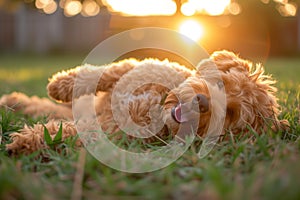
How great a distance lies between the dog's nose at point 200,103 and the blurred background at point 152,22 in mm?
12072

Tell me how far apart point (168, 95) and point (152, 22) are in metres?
15.7

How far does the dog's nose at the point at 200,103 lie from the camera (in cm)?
244

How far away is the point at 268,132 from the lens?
2.47m

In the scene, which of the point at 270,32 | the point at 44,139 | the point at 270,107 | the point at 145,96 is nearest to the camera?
the point at 44,139

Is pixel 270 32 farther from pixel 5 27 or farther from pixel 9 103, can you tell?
pixel 9 103

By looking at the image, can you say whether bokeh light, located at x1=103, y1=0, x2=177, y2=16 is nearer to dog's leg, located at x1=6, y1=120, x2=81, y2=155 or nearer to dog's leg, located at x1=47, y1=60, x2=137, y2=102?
dog's leg, located at x1=47, y1=60, x2=137, y2=102

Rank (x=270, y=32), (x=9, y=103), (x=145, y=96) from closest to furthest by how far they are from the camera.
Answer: (x=145, y=96) → (x=9, y=103) → (x=270, y=32)

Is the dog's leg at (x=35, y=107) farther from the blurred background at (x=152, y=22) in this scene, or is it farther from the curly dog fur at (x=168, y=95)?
the blurred background at (x=152, y=22)

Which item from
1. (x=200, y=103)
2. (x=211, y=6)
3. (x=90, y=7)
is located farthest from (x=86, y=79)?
(x=90, y=7)

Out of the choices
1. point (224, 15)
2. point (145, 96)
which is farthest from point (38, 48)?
point (145, 96)

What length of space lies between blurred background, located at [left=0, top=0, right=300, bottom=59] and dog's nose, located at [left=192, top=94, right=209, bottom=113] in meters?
12.1

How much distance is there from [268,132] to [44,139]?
51.4 inches

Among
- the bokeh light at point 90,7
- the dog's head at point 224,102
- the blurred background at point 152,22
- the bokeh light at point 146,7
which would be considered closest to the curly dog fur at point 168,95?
the dog's head at point 224,102

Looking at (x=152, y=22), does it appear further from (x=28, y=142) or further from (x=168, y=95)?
(x=28, y=142)
